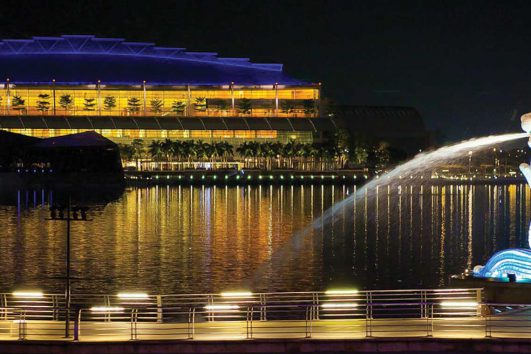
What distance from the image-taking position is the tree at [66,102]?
519ft

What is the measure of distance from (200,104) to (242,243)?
105 meters

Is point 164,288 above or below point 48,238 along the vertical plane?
below

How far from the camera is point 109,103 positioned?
160 m

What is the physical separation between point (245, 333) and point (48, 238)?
3984 cm

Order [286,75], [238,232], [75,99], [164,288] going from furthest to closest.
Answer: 1. [286,75]
2. [75,99]
3. [238,232]
4. [164,288]

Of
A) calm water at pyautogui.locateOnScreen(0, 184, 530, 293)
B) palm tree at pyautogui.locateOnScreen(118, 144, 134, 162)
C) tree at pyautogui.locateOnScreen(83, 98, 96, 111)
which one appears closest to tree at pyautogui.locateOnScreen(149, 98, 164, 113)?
tree at pyautogui.locateOnScreen(83, 98, 96, 111)

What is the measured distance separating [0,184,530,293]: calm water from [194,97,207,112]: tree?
196ft

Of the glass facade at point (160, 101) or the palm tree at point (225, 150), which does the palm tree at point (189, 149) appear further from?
the glass facade at point (160, 101)

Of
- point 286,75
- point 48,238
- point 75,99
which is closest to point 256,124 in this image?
point 286,75

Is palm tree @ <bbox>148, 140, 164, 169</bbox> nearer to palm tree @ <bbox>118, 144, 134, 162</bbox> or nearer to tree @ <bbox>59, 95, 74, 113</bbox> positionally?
palm tree @ <bbox>118, 144, 134, 162</bbox>

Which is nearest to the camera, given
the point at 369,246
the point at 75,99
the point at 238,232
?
the point at 369,246

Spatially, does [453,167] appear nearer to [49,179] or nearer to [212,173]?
[212,173]

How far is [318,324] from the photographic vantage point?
24.4 metres

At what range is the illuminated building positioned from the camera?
159000 millimetres
